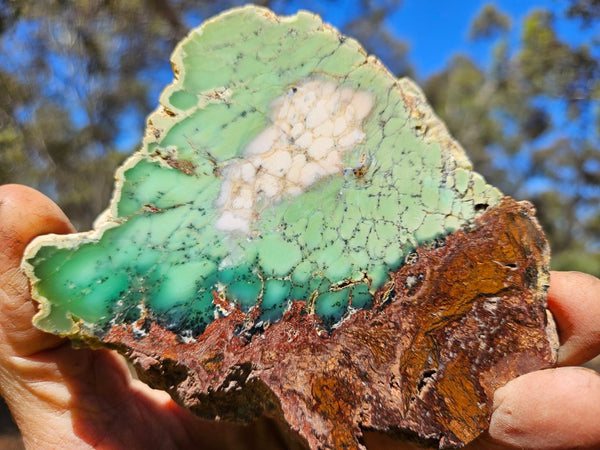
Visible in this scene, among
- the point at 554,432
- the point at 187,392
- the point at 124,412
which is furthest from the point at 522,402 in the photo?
the point at 124,412

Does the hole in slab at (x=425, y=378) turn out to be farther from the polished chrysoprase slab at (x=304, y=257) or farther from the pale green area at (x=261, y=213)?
the pale green area at (x=261, y=213)

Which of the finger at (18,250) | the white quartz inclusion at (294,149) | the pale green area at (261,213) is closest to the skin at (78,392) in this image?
the finger at (18,250)

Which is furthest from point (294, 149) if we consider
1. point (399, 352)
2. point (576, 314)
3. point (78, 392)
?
→ point (576, 314)

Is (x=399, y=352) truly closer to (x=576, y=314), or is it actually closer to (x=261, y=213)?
(x=261, y=213)

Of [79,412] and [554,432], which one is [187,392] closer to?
[79,412]

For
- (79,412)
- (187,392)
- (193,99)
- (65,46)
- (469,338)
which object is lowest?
(79,412)
